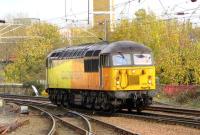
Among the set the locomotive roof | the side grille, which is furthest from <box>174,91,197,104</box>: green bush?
the side grille

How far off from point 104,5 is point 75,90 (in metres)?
88.0

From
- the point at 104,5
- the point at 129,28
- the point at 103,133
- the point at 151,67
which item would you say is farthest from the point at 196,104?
the point at 104,5

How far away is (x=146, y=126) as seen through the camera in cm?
2008

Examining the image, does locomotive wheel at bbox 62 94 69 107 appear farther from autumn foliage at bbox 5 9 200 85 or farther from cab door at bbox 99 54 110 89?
cab door at bbox 99 54 110 89

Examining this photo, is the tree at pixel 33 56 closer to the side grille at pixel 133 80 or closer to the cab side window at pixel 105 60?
the cab side window at pixel 105 60

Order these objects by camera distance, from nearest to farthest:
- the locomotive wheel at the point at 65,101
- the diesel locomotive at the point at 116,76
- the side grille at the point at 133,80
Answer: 1. the diesel locomotive at the point at 116,76
2. the side grille at the point at 133,80
3. the locomotive wheel at the point at 65,101

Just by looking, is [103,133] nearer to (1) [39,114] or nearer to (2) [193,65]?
(1) [39,114]

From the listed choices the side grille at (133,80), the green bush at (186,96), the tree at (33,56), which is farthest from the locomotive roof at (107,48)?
the tree at (33,56)

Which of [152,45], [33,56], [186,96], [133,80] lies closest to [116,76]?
[133,80]

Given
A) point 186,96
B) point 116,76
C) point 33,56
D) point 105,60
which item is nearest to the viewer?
point 116,76

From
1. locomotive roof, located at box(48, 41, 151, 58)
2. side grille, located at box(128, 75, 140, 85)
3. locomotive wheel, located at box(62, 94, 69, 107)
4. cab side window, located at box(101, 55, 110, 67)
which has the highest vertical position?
locomotive roof, located at box(48, 41, 151, 58)

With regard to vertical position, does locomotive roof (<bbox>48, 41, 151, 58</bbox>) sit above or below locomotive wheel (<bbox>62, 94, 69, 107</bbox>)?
above

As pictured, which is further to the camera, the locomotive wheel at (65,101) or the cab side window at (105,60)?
the locomotive wheel at (65,101)

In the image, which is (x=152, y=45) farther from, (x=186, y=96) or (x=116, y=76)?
(x=116, y=76)
